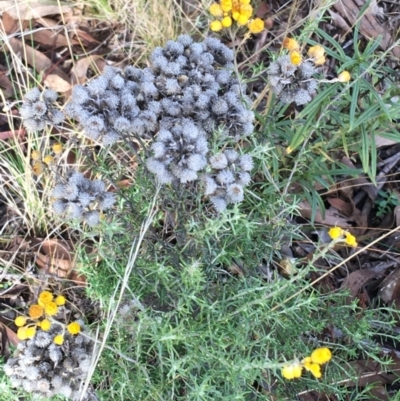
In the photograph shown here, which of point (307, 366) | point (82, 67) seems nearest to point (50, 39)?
point (82, 67)

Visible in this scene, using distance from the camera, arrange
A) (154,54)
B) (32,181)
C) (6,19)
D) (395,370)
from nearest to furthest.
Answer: (154,54) < (395,370) < (32,181) < (6,19)

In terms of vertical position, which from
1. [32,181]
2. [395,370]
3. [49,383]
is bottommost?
[395,370]

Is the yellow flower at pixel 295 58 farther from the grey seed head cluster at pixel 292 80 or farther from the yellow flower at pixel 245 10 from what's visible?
the yellow flower at pixel 245 10

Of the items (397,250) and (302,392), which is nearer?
(302,392)

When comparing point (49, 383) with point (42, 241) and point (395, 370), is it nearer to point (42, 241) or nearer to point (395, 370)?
point (42, 241)

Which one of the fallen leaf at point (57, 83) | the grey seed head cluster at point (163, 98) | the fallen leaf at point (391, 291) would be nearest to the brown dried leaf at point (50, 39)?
the fallen leaf at point (57, 83)

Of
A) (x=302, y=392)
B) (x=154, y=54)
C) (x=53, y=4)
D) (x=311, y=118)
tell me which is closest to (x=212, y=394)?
(x=302, y=392)

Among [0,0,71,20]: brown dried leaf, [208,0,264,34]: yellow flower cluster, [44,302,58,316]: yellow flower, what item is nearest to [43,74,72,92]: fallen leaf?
[0,0,71,20]: brown dried leaf
